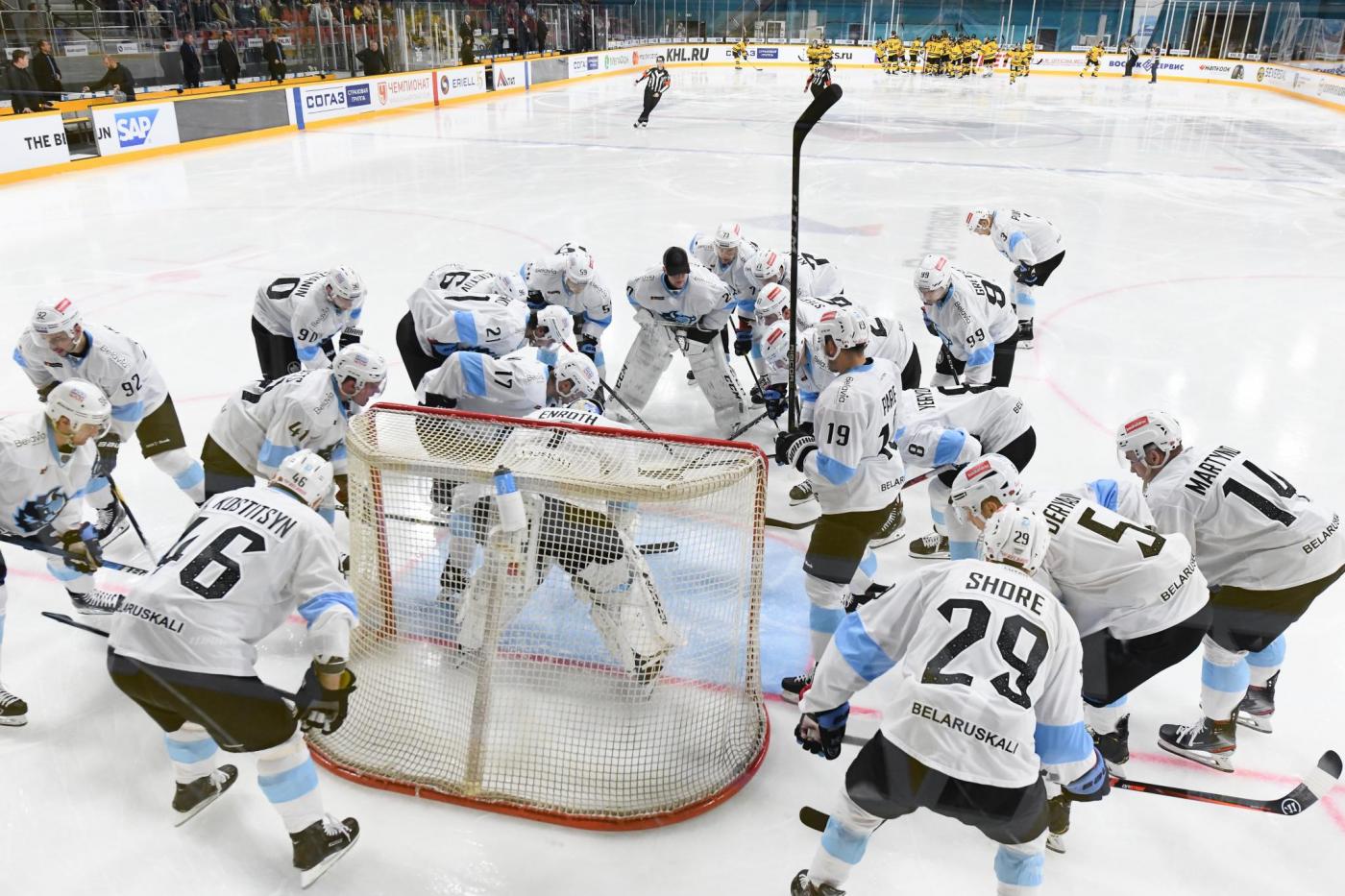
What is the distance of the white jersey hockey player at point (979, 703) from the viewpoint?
215cm

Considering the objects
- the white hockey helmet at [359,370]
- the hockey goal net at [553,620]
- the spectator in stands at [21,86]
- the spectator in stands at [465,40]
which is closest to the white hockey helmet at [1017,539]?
the hockey goal net at [553,620]

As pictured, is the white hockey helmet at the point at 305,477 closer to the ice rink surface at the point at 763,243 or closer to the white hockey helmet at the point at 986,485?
the ice rink surface at the point at 763,243

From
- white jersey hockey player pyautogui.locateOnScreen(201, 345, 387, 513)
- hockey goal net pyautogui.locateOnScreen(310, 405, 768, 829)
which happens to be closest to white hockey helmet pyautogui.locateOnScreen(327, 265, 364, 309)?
white jersey hockey player pyautogui.locateOnScreen(201, 345, 387, 513)

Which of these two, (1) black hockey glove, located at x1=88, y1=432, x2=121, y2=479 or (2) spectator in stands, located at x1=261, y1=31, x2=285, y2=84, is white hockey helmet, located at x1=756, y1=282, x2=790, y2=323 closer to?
(1) black hockey glove, located at x1=88, y1=432, x2=121, y2=479

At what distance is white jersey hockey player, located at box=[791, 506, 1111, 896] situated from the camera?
2.15 m

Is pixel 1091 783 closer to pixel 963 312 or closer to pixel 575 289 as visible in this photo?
pixel 963 312

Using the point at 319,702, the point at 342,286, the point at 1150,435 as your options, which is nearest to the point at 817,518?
the point at 1150,435

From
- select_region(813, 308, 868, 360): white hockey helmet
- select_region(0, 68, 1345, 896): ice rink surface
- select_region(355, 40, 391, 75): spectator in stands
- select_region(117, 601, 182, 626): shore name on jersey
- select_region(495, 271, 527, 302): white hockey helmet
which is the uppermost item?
select_region(355, 40, 391, 75): spectator in stands

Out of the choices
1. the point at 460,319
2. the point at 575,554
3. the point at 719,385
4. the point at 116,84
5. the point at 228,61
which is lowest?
the point at 719,385

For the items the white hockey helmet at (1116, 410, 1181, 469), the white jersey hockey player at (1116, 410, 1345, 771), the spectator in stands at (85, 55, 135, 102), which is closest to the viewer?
the white jersey hockey player at (1116, 410, 1345, 771)

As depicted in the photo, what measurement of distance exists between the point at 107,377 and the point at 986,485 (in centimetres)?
374

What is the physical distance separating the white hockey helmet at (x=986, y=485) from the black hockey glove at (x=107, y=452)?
360cm

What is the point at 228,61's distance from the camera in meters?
16.7

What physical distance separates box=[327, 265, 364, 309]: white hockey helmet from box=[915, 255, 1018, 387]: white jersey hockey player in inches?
118
